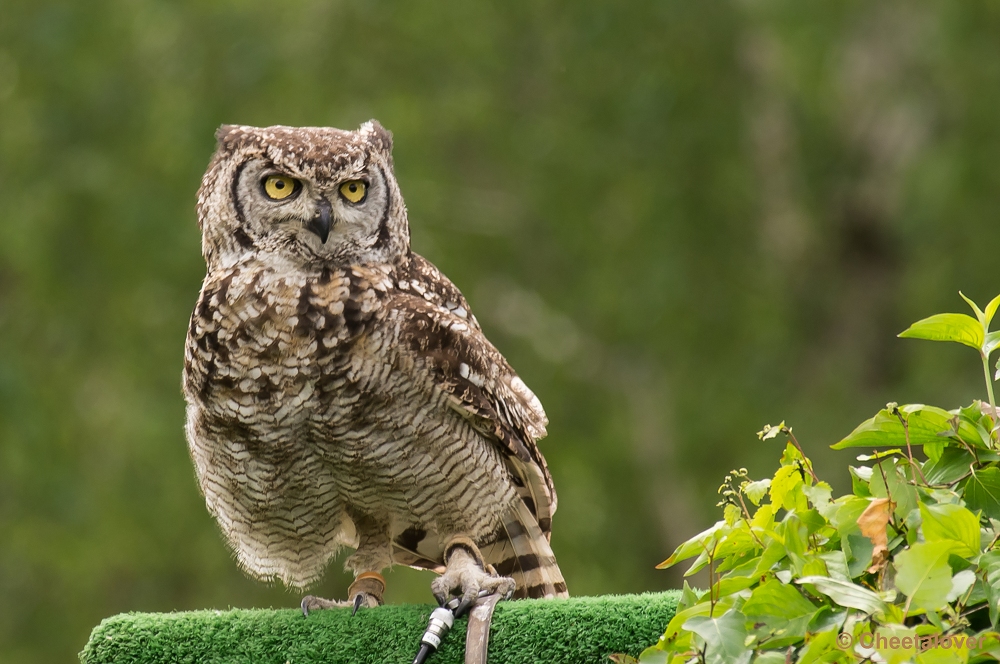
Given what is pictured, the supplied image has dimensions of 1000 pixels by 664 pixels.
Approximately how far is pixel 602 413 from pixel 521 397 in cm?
517

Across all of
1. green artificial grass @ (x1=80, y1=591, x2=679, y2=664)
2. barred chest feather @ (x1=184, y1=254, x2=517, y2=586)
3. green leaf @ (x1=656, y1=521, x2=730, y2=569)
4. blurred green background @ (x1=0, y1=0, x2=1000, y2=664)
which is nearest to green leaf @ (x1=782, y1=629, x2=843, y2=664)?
green leaf @ (x1=656, y1=521, x2=730, y2=569)

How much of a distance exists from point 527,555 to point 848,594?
1675 mm

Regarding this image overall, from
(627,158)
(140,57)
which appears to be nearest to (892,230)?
(627,158)

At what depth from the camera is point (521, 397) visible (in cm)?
278

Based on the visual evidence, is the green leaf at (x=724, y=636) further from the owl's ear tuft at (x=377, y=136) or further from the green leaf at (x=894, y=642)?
the owl's ear tuft at (x=377, y=136)

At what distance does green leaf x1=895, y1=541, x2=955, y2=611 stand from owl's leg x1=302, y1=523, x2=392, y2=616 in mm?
1645

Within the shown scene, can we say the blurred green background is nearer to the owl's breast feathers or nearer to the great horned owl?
the great horned owl

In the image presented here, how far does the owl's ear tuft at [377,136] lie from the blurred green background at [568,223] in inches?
164

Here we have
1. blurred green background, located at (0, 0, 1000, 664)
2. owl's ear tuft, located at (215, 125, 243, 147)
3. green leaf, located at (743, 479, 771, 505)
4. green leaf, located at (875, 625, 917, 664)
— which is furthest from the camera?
blurred green background, located at (0, 0, 1000, 664)

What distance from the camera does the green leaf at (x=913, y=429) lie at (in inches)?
50.2

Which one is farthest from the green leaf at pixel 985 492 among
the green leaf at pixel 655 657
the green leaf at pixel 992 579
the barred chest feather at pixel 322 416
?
the barred chest feather at pixel 322 416

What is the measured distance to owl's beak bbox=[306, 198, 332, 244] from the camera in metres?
2.39

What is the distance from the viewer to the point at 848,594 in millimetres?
1136

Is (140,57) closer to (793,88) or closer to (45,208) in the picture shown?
(45,208)
